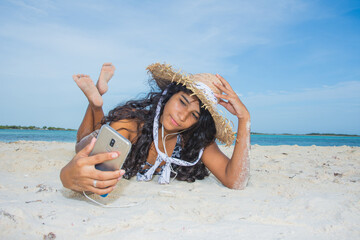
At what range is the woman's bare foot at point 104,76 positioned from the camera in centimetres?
366

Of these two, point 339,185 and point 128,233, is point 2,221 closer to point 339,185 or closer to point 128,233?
point 128,233

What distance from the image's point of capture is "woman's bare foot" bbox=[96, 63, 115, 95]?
3.66 metres

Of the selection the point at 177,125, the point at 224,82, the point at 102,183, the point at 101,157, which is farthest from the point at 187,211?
the point at 224,82

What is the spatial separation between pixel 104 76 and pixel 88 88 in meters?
0.52

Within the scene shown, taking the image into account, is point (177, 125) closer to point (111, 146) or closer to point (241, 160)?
point (241, 160)

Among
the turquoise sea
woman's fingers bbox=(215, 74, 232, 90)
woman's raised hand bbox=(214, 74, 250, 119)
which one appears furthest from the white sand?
the turquoise sea

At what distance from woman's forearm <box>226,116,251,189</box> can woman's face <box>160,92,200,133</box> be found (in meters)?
0.55

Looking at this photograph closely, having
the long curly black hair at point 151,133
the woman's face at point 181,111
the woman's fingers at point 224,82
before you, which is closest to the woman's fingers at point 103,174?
the woman's face at point 181,111

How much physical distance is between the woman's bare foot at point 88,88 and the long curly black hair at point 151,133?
25cm

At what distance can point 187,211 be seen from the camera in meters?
2.13

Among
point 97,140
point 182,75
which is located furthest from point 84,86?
point 97,140

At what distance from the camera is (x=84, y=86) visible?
3.29 metres

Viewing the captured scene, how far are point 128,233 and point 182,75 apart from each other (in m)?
1.83

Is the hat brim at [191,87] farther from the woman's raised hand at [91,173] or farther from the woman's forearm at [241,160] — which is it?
the woman's raised hand at [91,173]
